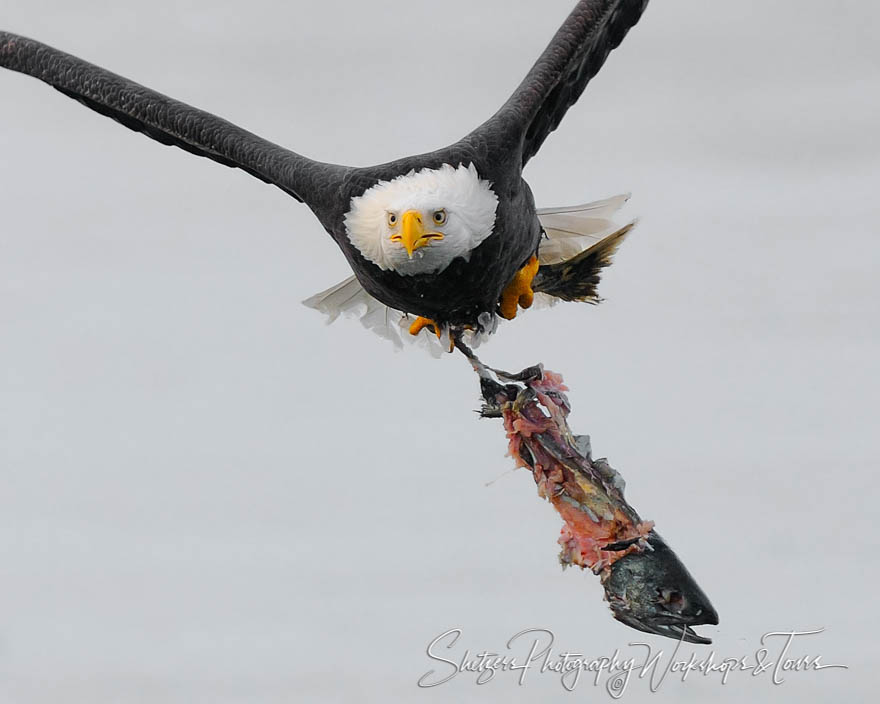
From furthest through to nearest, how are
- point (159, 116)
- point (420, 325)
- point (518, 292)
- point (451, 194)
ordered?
point (420, 325) → point (518, 292) → point (159, 116) → point (451, 194)

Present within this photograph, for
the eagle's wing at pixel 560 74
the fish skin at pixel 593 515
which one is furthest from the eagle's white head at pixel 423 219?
the fish skin at pixel 593 515

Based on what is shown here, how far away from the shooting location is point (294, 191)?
247 inches

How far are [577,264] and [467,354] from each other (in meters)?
0.85

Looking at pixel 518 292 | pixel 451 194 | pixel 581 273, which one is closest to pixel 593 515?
pixel 518 292

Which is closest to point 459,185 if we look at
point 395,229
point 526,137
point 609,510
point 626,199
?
point 395,229

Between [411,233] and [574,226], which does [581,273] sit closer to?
[574,226]

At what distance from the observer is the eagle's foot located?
6.72 metres

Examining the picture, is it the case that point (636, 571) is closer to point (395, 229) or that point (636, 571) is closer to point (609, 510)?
point (609, 510)

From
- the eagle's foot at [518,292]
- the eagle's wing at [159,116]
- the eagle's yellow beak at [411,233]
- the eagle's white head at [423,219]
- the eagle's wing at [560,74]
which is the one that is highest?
the eagle's wing at [159,116]

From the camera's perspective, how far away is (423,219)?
551 cm

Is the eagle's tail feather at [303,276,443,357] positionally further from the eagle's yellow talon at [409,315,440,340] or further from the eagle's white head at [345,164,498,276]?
the eagle's white head at [345,164,498,276]

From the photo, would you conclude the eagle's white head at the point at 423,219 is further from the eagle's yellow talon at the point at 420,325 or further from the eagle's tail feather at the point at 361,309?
the eagle's tail feather at the point at 361,309

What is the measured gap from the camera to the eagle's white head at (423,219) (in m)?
5.52

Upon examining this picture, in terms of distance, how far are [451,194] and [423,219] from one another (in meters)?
0.16
